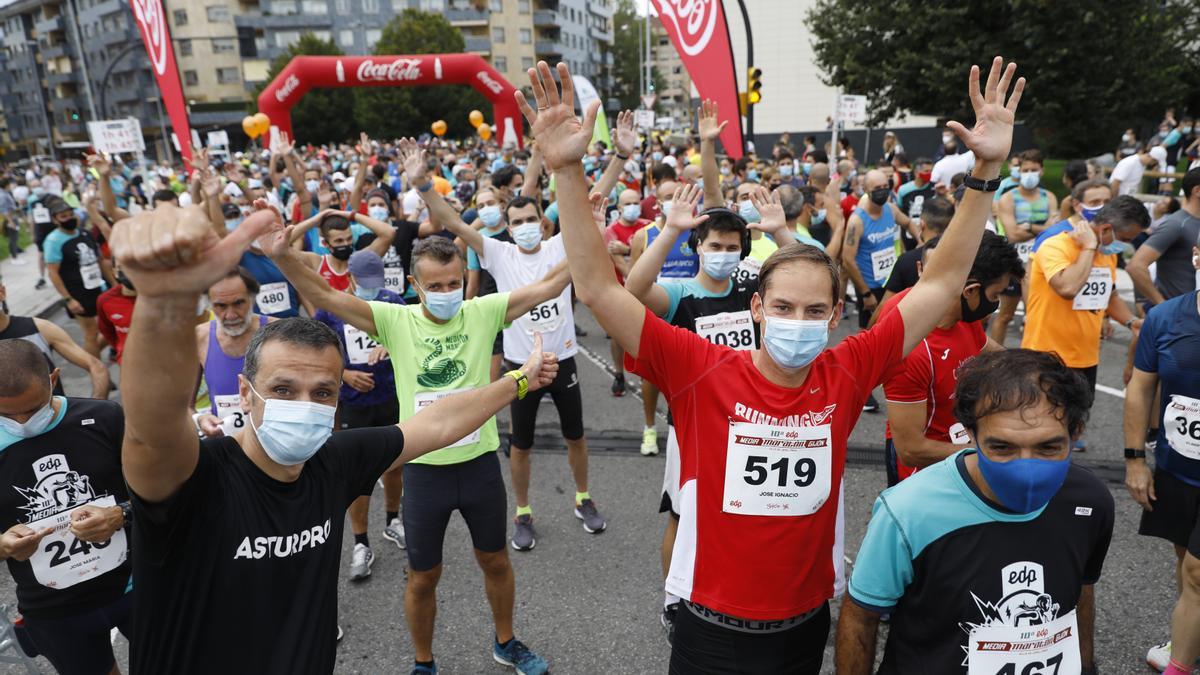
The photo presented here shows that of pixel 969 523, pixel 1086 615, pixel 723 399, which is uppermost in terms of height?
pixel 723 399

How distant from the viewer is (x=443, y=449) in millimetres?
3305

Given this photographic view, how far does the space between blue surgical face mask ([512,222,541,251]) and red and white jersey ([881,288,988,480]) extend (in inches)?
113

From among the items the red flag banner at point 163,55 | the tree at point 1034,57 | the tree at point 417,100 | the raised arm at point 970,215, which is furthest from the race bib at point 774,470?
the tree at point 417,100

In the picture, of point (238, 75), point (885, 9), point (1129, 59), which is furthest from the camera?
point (238, 75)

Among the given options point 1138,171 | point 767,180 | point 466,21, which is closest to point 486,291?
point 767,180

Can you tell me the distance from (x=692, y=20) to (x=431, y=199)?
6716mm

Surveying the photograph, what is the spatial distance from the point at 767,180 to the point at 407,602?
470 inches

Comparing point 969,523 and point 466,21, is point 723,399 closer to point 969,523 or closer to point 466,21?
point 969,523

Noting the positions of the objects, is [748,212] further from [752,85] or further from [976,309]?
[752,85]

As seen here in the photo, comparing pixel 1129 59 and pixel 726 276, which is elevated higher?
pixel 1129 59

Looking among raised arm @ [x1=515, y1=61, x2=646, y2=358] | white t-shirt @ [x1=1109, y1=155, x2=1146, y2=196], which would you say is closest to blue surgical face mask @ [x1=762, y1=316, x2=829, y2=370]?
raised arm @ [x1=515, y1=61, x2=646, y2=358]

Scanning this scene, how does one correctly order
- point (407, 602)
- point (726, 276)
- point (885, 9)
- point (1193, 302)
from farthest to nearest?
1. point (885, 9)
2. point (726, 276)
3. point (407, 602)
4. point (1193, 302)

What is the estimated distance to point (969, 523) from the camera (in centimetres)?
190

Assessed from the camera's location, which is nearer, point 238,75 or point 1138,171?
point 1138,171
